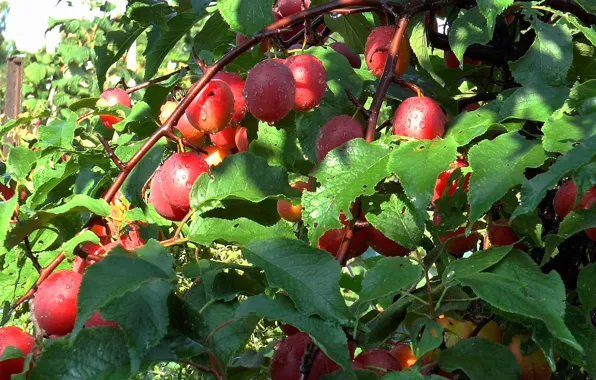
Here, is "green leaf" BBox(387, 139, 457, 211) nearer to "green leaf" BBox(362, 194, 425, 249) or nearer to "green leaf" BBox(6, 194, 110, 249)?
"green leaf" BBox(362, 194, 425, 249)

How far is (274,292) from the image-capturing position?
0.72 m

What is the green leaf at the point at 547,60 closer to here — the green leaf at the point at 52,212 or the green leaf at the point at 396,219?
the green leaf at the point at 396,219

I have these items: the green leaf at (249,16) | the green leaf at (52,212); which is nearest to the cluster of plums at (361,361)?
the green leaf at (52,212)

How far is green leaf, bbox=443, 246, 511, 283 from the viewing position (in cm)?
66

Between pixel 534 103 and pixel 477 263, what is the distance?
7.9 inches

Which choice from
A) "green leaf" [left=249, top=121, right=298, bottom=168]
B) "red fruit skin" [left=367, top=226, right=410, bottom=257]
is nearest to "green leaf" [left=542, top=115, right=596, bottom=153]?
"red fruit skin" [left=367, top=226, right=410, bottom=257]

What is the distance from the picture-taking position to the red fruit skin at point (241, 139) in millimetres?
930

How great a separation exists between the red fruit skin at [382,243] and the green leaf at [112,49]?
468mm

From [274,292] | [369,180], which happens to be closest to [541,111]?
[369,180]

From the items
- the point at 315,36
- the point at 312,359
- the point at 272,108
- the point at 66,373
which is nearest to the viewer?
the point at 66,373

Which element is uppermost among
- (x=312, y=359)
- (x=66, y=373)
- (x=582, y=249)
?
(x=66, y=373)

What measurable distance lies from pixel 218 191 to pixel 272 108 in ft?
0.35

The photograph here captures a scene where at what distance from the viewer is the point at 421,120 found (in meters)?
0.76

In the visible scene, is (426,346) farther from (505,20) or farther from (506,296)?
(505,20)
